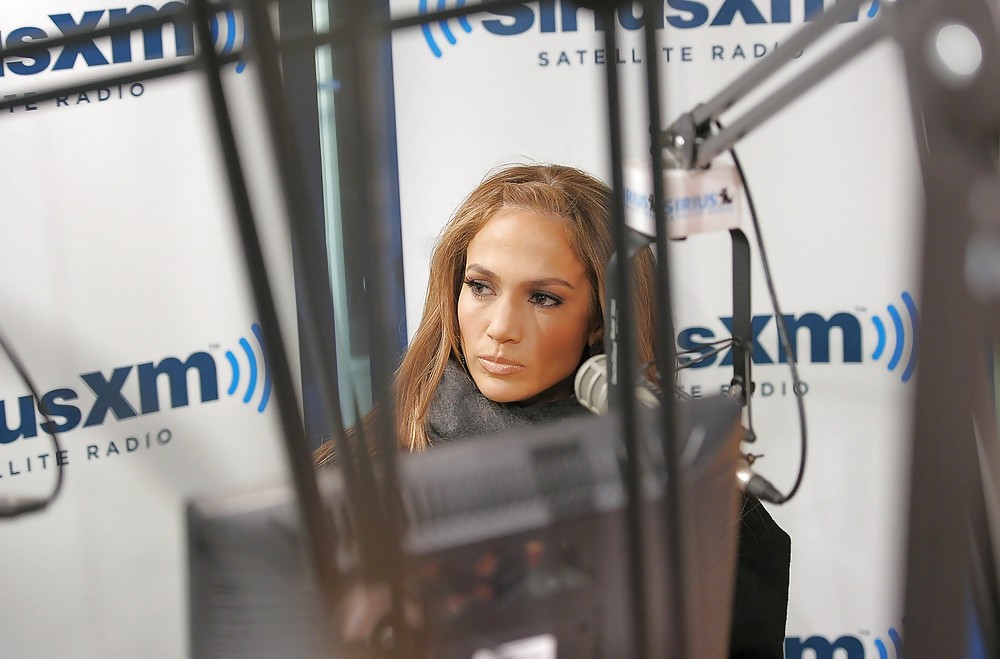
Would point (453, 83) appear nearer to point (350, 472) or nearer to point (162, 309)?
point (162, 309)

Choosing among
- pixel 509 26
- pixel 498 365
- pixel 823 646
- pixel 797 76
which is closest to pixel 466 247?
pixel 498 365

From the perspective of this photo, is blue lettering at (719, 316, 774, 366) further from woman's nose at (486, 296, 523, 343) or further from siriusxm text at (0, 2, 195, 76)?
siriusxm text at (0, 2, 195, 76)

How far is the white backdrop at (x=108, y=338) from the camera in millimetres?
1489

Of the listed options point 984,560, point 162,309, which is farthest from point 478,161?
point 984,560

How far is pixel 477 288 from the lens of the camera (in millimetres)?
1371

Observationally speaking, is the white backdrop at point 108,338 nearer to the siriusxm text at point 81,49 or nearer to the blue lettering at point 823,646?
the siriusxm text at point 81,49

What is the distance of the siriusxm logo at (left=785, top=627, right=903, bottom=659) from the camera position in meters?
1.71

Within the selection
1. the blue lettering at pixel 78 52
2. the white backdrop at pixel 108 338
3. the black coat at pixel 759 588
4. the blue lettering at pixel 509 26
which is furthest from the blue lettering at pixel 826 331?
the blue lettering at pixel 78 52

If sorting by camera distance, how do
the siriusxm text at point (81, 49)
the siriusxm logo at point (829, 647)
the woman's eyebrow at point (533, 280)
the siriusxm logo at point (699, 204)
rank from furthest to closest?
the siriusxm logo at point (829, 647)
the siriusxm text at point (81, 49)
the woman's eyebrow at point (533, 280)
the siriusxm logo at point (699, 204)

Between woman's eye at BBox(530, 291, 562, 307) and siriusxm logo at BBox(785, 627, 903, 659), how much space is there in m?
0.78

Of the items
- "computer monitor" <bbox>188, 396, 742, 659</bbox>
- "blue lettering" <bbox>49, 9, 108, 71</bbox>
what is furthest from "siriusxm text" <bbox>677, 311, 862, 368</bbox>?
"computer monitor" <bbox>188, 396, 742, 659</bbox>

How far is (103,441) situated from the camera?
1.57 m

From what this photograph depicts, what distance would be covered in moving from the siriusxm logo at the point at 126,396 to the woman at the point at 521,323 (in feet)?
0.99

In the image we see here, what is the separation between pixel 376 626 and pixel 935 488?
0.11m
